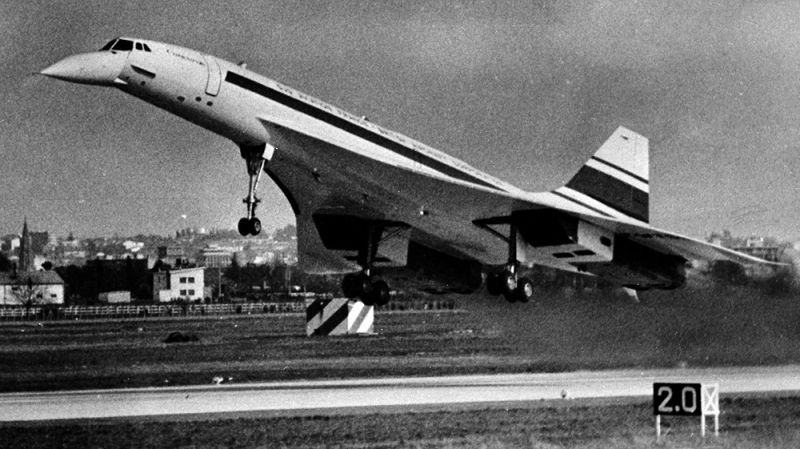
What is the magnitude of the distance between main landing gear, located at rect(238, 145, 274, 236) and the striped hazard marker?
51.9 ft

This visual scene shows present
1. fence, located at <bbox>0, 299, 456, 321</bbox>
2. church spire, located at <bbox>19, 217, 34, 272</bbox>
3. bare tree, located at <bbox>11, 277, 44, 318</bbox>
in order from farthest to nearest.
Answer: fence, located at <bbox>0, 299, 456, 321</bbox>, bare tree, located at <bbox>11, 277, 44, 318</bbox>, church spire, located at <bbox>19, 217, 34, 272</bbox>

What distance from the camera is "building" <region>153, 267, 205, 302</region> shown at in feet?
149

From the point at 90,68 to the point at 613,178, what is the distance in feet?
43.7

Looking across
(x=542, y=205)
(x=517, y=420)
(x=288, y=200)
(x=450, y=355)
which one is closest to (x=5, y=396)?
(x=288, y=200)

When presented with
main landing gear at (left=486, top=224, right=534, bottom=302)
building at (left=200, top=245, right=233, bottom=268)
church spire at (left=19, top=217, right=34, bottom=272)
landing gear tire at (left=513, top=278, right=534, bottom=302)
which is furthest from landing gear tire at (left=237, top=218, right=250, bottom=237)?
building at (left=200, top=245, right=233, bottom=268)

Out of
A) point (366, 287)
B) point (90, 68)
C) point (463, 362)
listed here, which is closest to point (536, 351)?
point (463, 362)

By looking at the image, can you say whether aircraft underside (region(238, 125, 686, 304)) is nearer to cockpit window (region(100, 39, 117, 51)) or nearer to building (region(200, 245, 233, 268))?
cockpit window (region(100, 39, 117, 51))

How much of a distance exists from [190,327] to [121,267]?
12.3 feet

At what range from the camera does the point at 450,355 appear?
98.0 ft

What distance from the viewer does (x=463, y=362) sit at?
27469 millimetres

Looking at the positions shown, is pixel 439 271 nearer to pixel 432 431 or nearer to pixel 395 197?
pixel 395 197

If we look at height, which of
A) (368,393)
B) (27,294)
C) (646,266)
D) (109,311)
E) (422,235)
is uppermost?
(422,235)

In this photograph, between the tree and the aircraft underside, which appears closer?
the aircraft underside

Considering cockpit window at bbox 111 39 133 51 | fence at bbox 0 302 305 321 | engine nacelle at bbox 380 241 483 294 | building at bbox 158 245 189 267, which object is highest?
cockpit window at bbox 111 39 133 51
